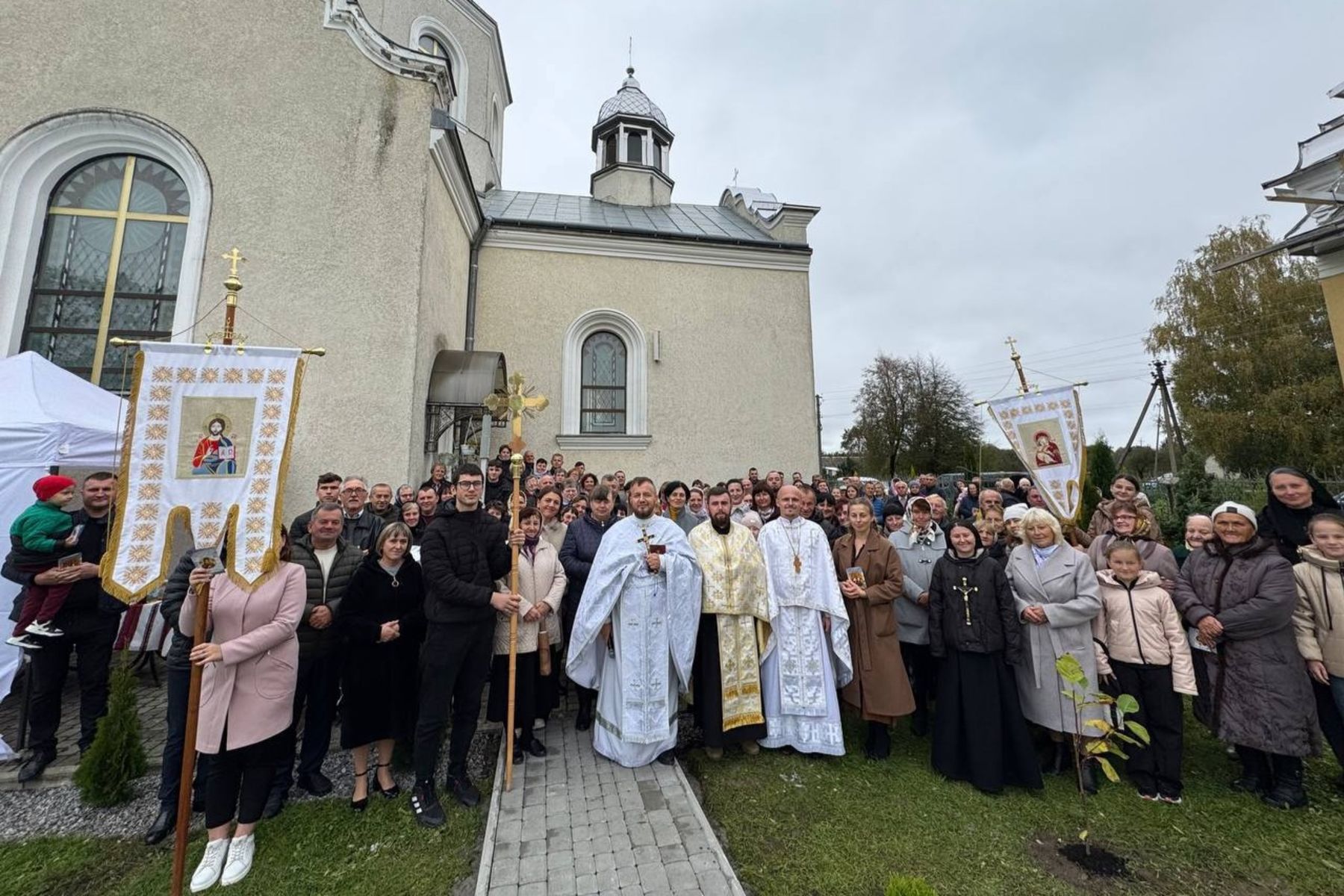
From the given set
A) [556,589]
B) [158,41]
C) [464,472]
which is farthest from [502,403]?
[158,41]

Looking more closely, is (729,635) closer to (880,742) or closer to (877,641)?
(877,641)

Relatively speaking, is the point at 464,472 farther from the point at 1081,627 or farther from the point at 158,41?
the point at 158,41

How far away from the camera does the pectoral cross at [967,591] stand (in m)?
3.75

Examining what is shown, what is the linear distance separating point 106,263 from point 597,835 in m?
9.51

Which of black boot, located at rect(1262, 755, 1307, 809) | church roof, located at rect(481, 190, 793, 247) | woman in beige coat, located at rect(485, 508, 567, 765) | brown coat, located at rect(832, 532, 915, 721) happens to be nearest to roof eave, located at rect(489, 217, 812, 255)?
church roof, located at rect(481, 190, 793, 247)

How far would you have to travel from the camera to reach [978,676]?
3.72 m

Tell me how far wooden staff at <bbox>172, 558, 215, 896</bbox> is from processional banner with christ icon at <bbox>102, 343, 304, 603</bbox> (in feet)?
0.49

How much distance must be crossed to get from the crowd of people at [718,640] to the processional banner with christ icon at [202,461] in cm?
23

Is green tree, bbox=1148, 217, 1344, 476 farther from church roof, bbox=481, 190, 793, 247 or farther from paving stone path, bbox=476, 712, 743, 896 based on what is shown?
paving stone path, bbox=476, 712, 743, 896

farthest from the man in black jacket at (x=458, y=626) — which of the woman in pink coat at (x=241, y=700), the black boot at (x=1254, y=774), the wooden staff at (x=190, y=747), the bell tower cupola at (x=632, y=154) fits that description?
the bell tower cupola at (x=632, y=154)

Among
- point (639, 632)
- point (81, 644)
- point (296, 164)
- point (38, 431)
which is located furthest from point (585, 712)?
point (296, 164)

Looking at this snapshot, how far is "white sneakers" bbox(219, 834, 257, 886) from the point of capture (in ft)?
9.13

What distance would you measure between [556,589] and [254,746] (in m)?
1.87

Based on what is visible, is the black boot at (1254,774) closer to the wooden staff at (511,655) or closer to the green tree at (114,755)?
the wooden staff at (511,655)
